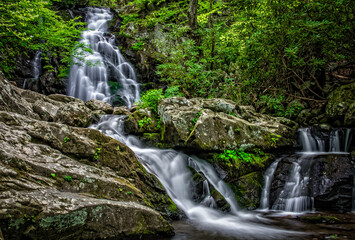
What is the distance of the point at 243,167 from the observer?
6.28 m

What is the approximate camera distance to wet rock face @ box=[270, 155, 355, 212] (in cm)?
564

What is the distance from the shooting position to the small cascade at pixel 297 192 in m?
5.67

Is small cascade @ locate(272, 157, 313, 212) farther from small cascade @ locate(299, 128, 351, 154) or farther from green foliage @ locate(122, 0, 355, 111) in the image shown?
green foliage @ locate(122, 0, 355, 111)

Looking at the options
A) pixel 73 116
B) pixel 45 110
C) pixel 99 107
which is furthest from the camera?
pixel 99 107

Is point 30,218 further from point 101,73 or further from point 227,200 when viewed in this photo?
point 101,73

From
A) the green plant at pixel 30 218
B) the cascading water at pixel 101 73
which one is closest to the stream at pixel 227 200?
the green plant at pixel 30 218

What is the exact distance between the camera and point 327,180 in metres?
5.89

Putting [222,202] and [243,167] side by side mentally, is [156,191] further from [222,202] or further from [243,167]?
[243,167]

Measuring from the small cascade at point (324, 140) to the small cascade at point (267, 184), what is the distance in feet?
5.61

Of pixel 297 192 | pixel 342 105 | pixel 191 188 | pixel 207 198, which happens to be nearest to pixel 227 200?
pixel 207 198

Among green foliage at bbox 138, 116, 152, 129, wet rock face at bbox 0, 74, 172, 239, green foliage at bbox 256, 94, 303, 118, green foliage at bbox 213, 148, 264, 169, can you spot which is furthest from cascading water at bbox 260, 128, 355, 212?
green foliage at bbox 138, 116, 152, 129

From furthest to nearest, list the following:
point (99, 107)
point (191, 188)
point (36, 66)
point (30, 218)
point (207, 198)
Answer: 1. point (36, 66)
2. point (99, 107)
3. point (191, 188)
4. point (207, 198)
5. point (30, 218)

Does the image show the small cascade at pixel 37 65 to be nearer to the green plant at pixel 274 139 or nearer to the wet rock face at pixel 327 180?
the green plant at pixel 274 139

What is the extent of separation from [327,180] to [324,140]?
2296 millimetres
